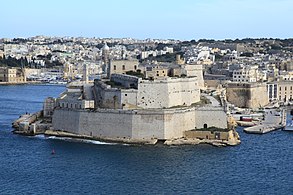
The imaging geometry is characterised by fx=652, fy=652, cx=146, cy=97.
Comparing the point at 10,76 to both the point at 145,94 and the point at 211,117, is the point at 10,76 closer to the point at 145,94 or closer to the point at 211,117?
the point at 145,94

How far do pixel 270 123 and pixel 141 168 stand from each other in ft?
26.5

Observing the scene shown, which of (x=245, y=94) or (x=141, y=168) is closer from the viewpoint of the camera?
(x=141, y=168)

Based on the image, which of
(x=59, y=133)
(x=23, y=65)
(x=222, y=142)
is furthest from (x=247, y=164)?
(x=23, y=65)

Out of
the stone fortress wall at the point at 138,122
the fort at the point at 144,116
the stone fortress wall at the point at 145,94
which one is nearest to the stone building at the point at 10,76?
the fort at the point at 144,116

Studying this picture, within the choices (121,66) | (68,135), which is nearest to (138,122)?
(68,135)

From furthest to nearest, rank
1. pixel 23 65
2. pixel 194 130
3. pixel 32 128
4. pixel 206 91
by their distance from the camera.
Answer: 1. pixel 23 65
2. pixel 206 91
3. pixel 32 128
4. pixel 194 130

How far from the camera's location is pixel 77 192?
474 inches

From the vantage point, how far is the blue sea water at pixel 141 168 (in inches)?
488

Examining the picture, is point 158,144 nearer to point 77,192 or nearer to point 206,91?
point 77,192

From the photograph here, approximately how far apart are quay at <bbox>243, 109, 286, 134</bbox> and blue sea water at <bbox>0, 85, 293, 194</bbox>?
4.56 feet

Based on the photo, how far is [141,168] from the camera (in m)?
13.9

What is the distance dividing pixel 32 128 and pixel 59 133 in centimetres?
110

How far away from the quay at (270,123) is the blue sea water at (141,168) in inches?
54.7

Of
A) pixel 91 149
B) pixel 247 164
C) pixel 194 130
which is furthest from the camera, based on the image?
pixel 194 130
